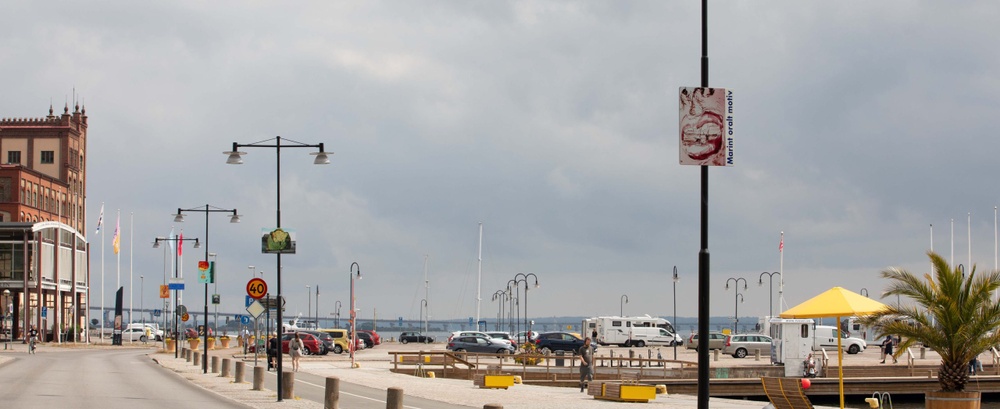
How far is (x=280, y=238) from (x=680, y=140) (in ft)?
59.9

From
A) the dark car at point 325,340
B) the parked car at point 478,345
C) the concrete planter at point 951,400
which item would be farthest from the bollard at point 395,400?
the dark car at point 325,340

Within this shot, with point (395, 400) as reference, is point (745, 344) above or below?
below

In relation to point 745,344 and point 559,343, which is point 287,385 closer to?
point 745,344

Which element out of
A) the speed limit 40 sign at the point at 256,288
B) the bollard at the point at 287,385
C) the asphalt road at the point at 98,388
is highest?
the speed limit 40 sign at the point at 256,288

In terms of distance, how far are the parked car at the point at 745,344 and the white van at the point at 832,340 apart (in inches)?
121

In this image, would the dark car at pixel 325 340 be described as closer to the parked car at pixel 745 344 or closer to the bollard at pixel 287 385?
the parked car at pixel 745 344

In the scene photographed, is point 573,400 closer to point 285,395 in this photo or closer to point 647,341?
point 285,395

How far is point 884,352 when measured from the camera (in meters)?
60.8

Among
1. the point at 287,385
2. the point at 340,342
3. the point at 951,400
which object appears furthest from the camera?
the point at 340,342

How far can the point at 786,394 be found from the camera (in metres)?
28.2

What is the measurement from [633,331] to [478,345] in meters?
20.2

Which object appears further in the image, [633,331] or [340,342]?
[633,331]

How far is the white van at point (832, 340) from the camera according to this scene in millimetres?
72000

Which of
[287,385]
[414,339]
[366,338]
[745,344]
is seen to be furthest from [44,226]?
[287,385]
